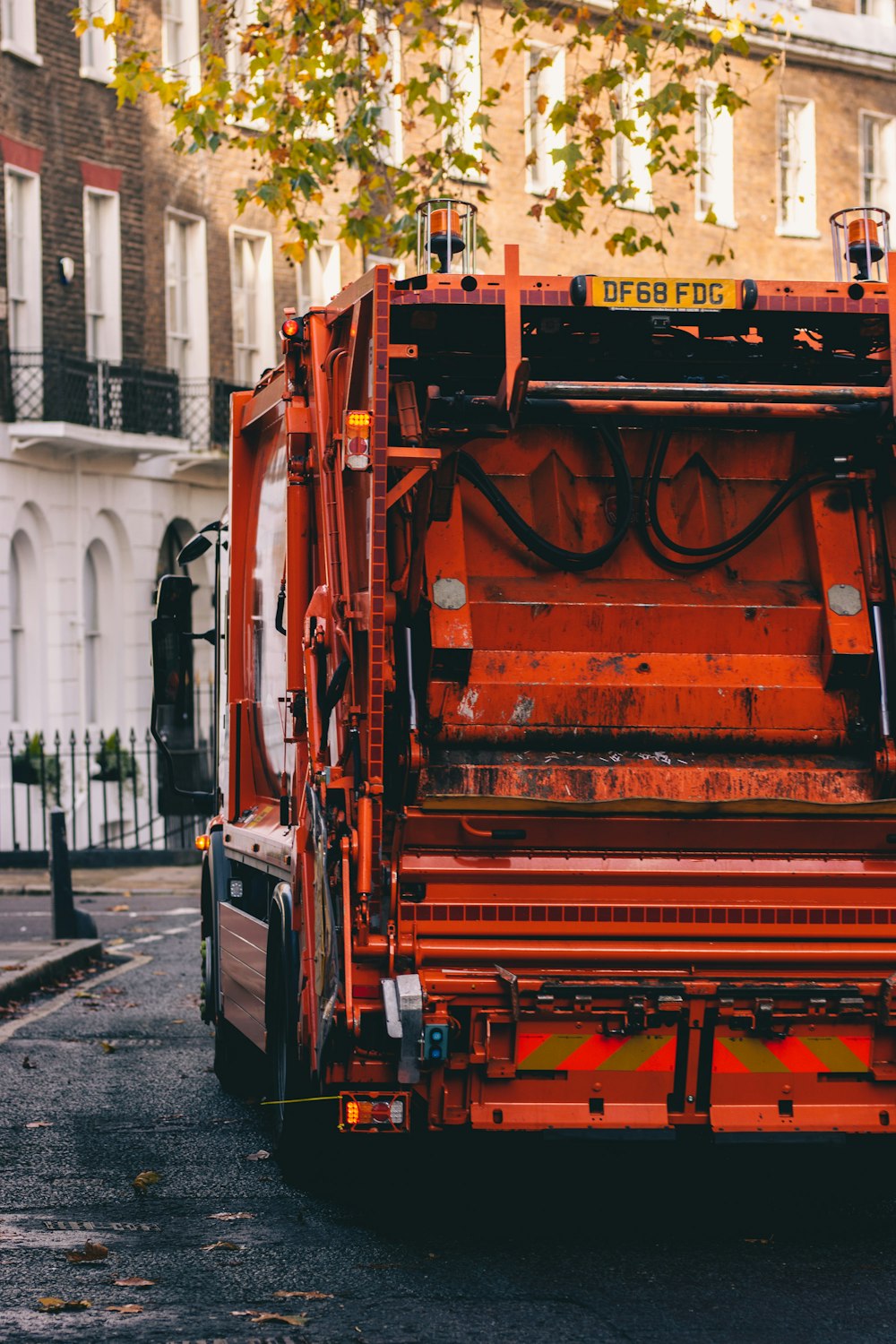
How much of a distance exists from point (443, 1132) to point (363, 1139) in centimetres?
80

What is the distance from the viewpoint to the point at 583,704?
293 inches

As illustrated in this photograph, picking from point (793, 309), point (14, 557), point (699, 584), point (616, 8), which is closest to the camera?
point (793, 309)

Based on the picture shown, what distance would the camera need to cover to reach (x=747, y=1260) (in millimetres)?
6555

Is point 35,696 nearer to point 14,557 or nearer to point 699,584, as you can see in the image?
point 14,557

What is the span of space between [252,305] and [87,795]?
805 centimetres

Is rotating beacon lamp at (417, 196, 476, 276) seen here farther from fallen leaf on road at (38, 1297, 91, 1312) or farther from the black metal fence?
the black metal fence

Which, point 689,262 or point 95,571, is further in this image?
point 689,262

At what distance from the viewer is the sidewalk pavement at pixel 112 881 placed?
20281mm

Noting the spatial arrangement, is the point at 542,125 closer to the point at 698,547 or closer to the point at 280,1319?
the point at 698,547

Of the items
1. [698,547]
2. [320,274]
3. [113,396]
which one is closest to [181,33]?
[320,274]

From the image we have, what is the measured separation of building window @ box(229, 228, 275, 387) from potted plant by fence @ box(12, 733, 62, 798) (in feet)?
22.4

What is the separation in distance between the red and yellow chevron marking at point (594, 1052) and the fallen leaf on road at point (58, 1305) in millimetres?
1412

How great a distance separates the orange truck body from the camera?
22.0ft

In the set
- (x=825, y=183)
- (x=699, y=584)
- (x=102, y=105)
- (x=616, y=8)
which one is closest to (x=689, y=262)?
(x=825, y=183)
